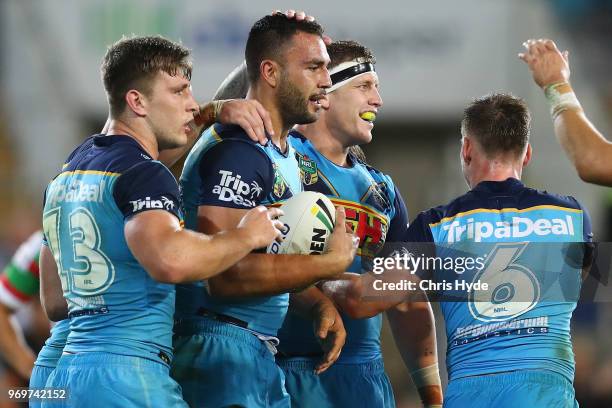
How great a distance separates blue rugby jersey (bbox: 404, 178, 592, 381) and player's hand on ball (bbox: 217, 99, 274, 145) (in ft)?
3.34

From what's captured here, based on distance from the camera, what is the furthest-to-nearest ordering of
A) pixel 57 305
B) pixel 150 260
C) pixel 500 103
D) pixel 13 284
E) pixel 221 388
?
1. pixel 13 284
2. pixel 500 103
3. pixel 57 305
4. pixel 221 388
5. pixel 150 260

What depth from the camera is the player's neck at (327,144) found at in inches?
245

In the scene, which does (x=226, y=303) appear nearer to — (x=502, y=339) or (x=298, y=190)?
(x=298, y=190)

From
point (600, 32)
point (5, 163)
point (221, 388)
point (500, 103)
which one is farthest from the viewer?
point (5, 163)

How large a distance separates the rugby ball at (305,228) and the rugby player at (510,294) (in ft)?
2.19

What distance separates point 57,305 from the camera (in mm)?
5129

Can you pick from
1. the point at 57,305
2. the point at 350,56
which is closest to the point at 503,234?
the point at 350,56

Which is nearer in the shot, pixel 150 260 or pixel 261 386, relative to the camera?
pixel 150 260

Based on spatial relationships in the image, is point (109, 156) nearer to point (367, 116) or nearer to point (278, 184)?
point (278, 184)

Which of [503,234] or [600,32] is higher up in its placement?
[600,32]

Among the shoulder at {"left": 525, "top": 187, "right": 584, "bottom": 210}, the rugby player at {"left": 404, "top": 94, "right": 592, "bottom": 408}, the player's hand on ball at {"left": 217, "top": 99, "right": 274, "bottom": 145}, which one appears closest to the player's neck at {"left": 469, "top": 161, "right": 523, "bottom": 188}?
the rugby player at {"left": 404, "top": 94, "right": 592, "bottom": 408}

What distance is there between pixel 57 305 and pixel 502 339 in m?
2.27

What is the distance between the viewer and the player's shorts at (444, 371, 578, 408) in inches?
193

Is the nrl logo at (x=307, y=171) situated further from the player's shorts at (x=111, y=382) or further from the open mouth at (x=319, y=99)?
the player's shorts at (x=111, y=382)
